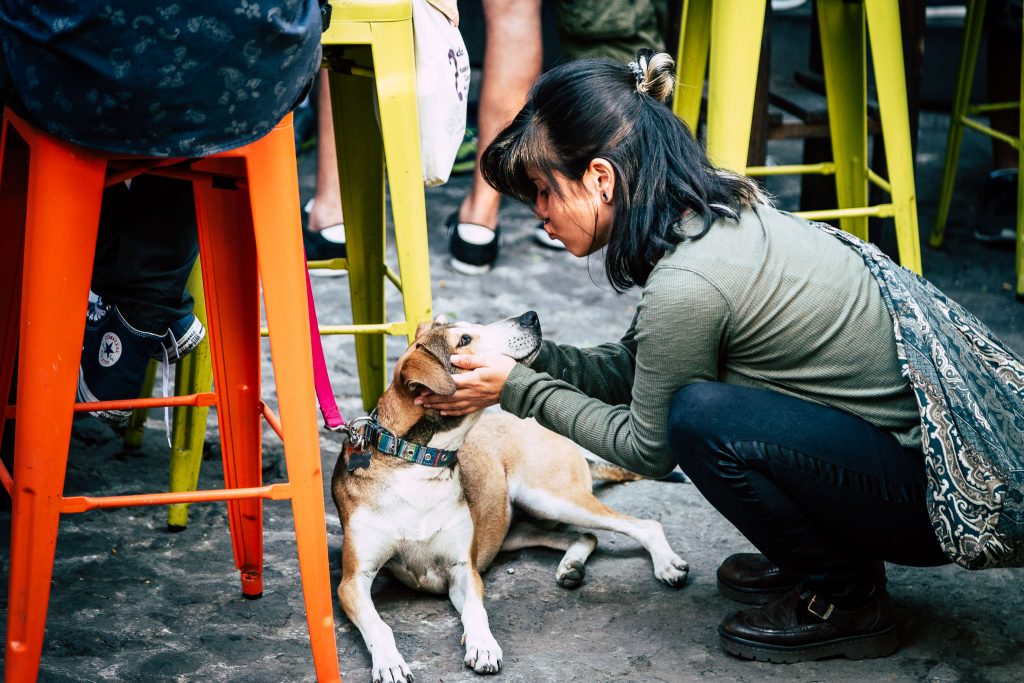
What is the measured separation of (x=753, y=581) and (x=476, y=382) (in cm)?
80

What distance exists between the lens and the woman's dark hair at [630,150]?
207 centimetres

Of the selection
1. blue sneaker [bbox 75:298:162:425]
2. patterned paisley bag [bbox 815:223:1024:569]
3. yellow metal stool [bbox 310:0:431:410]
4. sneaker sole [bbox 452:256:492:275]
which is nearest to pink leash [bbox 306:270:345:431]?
yellow metal stool [bbox 310:0:431:410]

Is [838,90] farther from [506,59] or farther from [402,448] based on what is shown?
[402,448]

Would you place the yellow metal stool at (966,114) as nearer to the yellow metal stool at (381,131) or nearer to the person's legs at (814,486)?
the person's legs at (814,486)

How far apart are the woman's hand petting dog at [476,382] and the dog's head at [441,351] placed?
56 millimetres

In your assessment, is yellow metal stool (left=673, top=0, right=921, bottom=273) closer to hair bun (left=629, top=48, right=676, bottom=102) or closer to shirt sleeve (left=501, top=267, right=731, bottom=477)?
hair bun (left=629, top=48, right=676, bottom=102)

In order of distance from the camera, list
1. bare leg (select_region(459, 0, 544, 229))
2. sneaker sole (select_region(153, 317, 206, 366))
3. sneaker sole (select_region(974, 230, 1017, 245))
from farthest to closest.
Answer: sneaker sole (select_region(974, 230, 1017, 245)) → bare leg (select_region(459, 0, 544, 229)) → sneaker sole (select_region(153, 317, 206, 366))

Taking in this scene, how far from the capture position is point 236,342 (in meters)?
2.23

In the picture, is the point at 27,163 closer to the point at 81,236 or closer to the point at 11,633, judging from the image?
the point at 81,236

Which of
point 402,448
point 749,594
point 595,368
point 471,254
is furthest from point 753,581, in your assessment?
point 471,254

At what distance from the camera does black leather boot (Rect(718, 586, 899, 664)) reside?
2.25 metres

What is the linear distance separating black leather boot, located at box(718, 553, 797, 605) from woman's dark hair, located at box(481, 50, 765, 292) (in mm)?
785

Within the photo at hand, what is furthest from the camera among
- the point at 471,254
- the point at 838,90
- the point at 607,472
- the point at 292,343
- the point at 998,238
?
the point at 998,238

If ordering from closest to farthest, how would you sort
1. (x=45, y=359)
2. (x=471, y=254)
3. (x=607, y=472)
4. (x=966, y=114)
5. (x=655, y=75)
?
(x=45, y=359)
(x=655, y=75)
(x=607, y=472)
(x=471, y=254)
(x=966, y=114)
